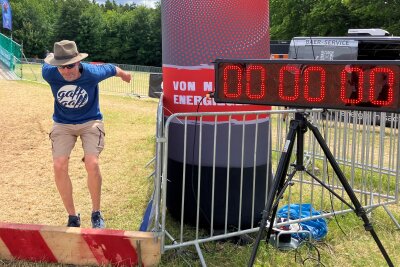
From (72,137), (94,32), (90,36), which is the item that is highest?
(94,32)

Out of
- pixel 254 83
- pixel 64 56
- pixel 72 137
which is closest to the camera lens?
pixel 254 83

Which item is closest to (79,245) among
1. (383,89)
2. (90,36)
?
(383,89)

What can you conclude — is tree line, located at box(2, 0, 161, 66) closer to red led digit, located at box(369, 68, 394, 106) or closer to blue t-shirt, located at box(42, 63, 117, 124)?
blue t-shirt, located at box(42, 63, 117, 124)

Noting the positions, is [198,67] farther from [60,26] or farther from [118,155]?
[60,26]

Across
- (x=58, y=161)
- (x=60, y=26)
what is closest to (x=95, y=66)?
(x=58, y=161)

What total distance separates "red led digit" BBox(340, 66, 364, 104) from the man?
2.31 m

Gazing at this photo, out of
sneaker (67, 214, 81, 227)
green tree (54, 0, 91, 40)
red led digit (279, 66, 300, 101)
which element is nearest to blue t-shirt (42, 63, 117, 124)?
sneaker (67, 214, 81, 227)

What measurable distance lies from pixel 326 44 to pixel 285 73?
9.85 metres

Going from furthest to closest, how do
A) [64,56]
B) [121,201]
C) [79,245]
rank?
[121,201]
[64,56]
[79,245]

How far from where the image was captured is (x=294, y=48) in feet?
41.9

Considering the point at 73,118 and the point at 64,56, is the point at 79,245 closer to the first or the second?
the point at 73,118

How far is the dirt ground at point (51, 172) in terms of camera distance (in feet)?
16.2

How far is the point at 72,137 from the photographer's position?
14.4ft

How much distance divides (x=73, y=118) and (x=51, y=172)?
2.49 m
